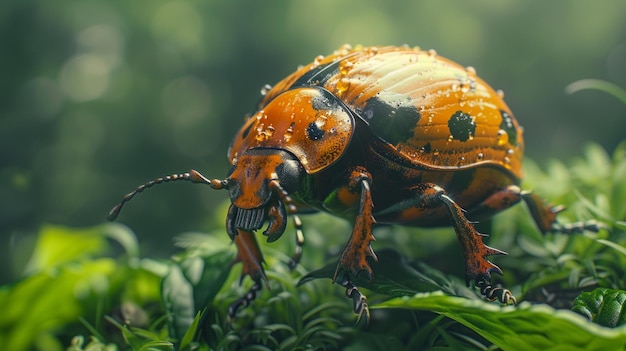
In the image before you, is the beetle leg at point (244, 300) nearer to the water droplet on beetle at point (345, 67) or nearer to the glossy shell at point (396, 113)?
the glossy shell at point (396, 113)

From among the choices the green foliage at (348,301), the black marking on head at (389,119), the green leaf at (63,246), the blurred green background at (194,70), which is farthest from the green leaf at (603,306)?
the blurred green background at (194,70)

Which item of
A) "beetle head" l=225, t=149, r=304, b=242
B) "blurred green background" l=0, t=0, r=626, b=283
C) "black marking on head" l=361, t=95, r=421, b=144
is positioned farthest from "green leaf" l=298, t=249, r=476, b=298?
"blurred green background" l=0, t=0, r=626, b=283

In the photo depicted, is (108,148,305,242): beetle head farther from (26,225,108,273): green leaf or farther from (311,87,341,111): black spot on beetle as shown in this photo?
(26,225,108,273): green leaf

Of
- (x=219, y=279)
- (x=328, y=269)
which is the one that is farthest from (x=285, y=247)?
(x=328, y=269)

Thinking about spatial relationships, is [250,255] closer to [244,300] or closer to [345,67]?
[244,300]

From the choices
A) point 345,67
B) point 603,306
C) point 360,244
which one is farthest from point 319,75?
point 603,306

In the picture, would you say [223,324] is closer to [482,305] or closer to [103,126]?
[482,305]
